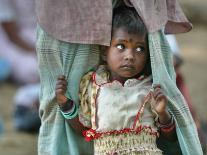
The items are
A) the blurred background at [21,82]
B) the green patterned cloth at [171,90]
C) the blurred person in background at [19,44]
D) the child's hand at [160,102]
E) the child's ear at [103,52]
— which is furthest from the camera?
the blurred person in background at [19,44]

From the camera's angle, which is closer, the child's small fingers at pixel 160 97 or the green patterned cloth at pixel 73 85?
the child's small fingers at pixel 160 97

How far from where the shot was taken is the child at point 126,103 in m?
3.63

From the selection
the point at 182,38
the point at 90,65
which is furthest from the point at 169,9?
the point at 182,38

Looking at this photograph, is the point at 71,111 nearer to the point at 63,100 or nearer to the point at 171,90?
the point at 63,100

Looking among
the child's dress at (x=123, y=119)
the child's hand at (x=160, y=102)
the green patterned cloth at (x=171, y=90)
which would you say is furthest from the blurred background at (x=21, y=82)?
the child's hand at (x=160, y=102)

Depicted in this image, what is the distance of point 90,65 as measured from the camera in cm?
379

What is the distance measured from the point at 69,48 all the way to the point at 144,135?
0.58 metres

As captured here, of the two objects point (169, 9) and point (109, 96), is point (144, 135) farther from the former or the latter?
point (169, 9)

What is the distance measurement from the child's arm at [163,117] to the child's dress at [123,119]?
0.06m

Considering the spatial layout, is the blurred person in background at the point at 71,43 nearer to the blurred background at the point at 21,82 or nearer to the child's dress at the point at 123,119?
the child's dress at the point at 123,119

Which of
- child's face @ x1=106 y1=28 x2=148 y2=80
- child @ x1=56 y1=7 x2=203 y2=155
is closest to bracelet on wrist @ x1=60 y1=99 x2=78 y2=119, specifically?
child @ x1=56 y1=7 x2=203 y2=155

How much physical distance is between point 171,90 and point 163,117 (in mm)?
189

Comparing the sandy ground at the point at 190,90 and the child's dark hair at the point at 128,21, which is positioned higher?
the child's dark hair at the point at 128,21

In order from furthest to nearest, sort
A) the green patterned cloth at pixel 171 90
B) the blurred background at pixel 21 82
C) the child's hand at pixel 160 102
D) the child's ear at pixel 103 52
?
1. the blurred background at pixel 21 82
2. the child's ear at pixel 103 52
3. the green patterned cloth at pixel 171 90
4. the child's hand at pixel 160 102
